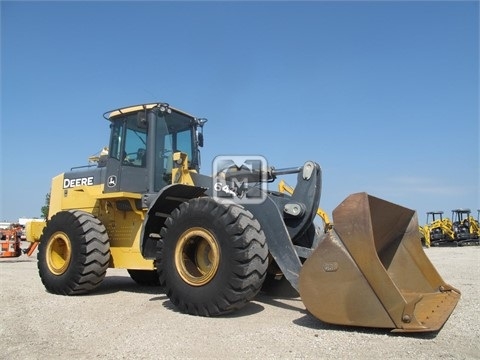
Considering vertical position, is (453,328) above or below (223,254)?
below

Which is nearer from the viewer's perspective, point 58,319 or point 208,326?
point 208,326

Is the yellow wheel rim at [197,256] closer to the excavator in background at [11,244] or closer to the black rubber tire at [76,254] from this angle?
the black rubber tire at [76,254]

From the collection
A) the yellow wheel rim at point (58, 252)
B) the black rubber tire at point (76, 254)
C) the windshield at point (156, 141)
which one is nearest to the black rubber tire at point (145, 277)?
the yellow wheel rim at point (58, 252)

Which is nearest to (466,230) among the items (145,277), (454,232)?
(454,232)

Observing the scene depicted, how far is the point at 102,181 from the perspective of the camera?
26.0ft

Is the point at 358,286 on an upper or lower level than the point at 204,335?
upper

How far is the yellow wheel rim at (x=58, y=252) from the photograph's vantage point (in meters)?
7.17

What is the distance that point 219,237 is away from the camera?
5.16 metres

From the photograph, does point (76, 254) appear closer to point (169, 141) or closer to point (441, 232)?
point (169, 141)

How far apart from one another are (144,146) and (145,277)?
107 inches

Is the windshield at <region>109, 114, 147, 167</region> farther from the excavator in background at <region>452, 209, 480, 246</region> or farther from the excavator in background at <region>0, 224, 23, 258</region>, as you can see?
the excavator in background at <region>452, 209, 480, 246</region>

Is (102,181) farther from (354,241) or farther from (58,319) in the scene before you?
(354,241)

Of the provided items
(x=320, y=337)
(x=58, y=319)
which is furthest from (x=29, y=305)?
(x=320, y=337)

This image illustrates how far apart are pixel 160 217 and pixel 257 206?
1.77 m
